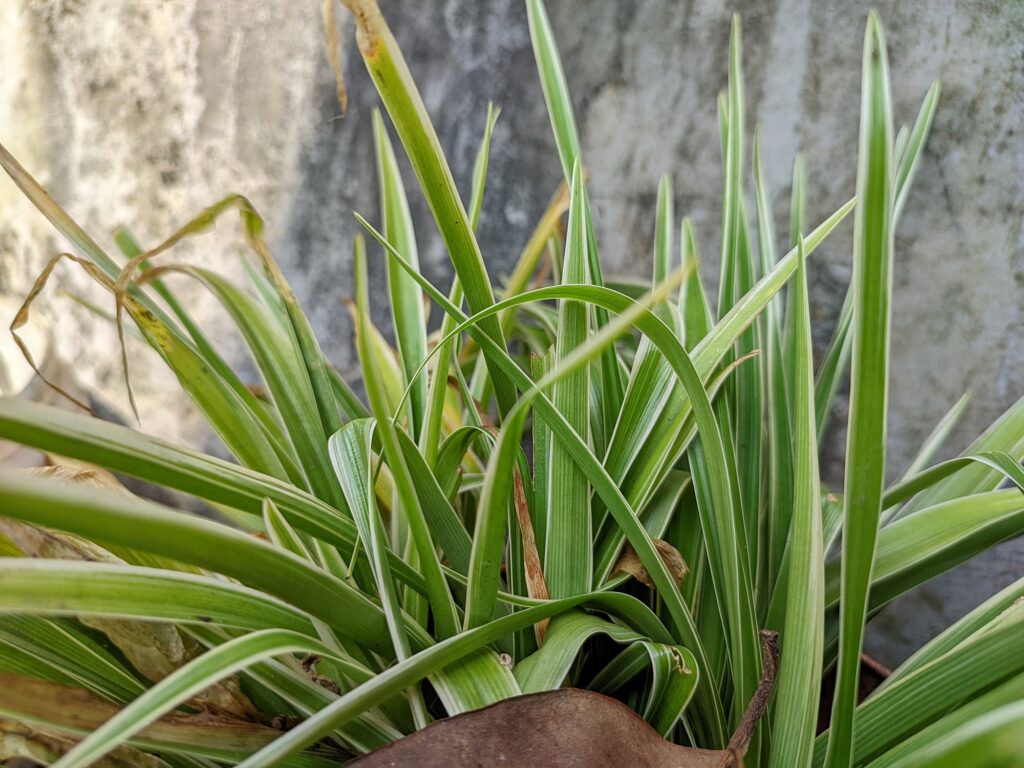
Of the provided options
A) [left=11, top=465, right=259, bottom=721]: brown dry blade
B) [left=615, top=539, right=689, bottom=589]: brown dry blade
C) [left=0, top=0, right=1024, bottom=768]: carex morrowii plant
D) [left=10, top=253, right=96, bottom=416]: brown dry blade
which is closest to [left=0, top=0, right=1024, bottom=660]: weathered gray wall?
[left=0, top=0, right=1024, bottom=768]: carex morrowii plant

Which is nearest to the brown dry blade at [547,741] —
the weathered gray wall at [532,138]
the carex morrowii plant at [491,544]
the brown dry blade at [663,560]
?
the carex morrowii plant at [491,544]

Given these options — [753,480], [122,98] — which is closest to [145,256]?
[753,480]

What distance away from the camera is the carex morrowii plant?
0.31m

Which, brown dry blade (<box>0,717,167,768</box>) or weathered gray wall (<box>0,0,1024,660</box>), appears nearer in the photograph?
brown dry blade (<box>0,717,167,768</box>)

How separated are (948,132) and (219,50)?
1.00 metres

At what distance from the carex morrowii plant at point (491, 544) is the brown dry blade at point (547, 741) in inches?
0.9

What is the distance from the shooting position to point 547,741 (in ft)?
1.13

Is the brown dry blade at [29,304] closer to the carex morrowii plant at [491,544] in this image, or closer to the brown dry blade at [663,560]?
the carex morrowii plant at [491,544]

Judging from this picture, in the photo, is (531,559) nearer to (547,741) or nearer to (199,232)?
(547,741)

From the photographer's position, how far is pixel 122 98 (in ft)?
3.40


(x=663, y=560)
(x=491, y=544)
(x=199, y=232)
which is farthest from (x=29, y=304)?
(x=663, y=560)

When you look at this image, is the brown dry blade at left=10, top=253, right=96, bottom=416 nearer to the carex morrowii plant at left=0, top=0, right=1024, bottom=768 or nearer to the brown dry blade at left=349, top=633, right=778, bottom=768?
the carex morrowii plant at left=0, top=0, right=1024, bottom=768

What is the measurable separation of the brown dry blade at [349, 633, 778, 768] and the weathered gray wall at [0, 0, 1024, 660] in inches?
24.2

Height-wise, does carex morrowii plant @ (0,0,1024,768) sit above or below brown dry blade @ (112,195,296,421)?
below
